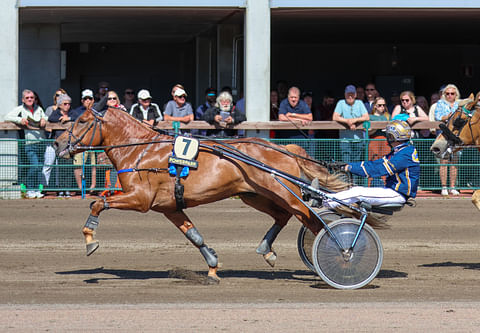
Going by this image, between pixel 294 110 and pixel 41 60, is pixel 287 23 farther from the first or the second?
pixel 41 60

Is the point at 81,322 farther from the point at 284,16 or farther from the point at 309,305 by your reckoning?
the point at 284,16

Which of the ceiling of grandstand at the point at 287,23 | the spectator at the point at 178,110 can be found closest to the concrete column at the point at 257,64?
the ceiling of grandstand at the point at 287,23

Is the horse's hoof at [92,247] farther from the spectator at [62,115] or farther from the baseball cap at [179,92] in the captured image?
the baseball cap at [179,92]

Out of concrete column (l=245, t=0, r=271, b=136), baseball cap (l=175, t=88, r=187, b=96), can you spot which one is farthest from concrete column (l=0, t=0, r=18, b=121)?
concrete column (l=245, t=0, r=271, b=136)

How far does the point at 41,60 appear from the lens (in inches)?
752

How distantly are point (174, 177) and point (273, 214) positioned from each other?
3.97 feet

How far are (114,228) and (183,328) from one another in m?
6.40

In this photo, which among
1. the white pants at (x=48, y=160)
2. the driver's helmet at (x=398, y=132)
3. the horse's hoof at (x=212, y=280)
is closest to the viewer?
the driver's helmet at (x=398, y=132)

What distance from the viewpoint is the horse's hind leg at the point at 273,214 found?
8.99 m

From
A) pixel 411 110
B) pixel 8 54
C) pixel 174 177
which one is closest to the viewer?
pixel 174 177

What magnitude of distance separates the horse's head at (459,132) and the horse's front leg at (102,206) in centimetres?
333

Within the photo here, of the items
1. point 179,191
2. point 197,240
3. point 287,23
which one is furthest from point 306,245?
point 287,23

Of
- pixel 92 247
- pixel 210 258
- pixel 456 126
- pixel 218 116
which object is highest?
pixel 218 116

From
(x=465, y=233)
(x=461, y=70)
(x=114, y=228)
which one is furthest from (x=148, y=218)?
(x=461, y=70)
